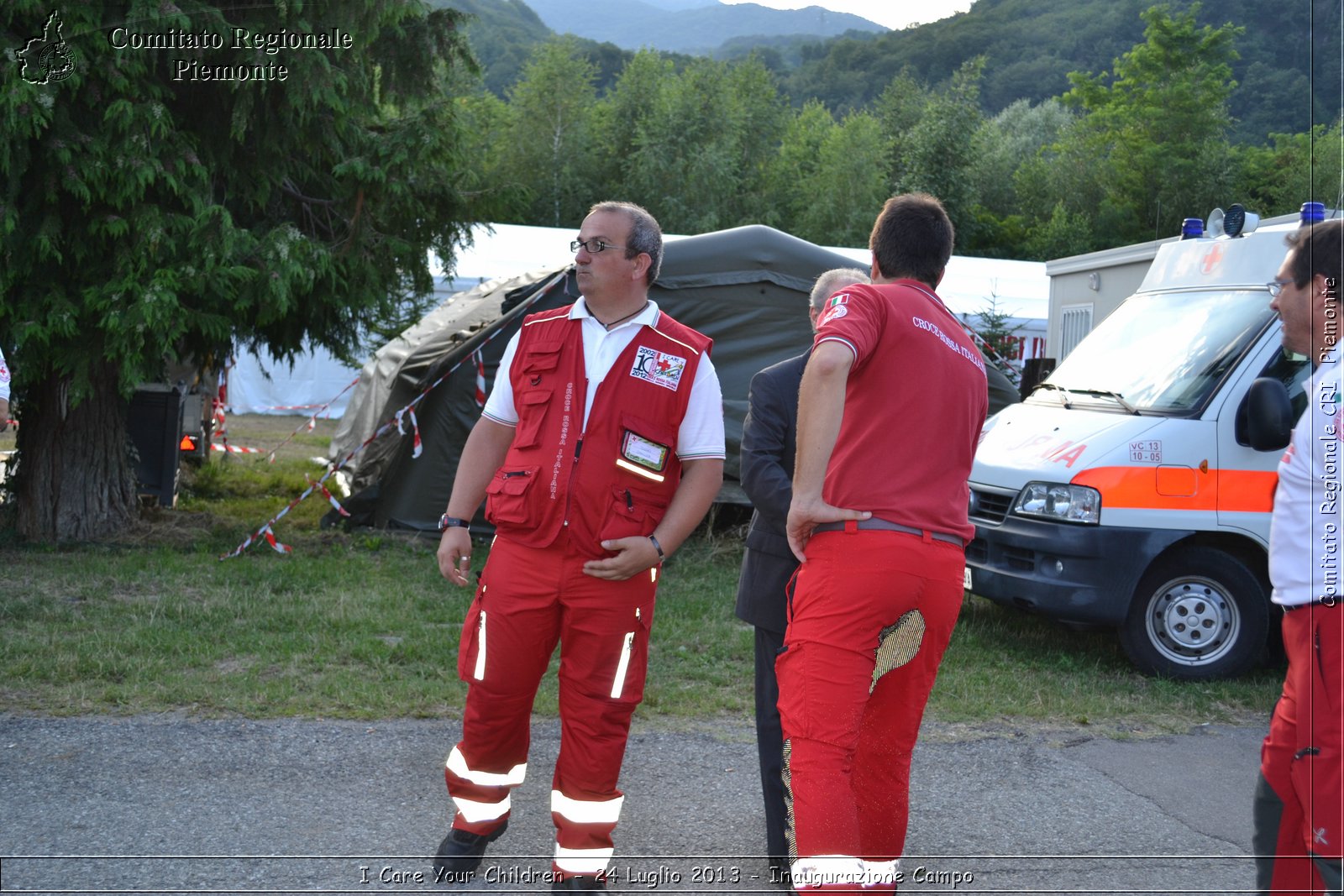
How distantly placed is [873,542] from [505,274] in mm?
18813

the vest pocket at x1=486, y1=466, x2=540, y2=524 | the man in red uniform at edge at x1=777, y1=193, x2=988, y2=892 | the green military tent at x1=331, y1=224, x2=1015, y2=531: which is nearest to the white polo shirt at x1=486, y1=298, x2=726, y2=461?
the vest pocket at x1=486, y1=466, x2=540, y2=524

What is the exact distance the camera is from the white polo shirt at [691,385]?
366cm

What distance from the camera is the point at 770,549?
3896mm

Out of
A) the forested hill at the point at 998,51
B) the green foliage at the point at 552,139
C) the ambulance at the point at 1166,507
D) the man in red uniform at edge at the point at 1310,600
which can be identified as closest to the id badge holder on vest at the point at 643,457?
the man in red uniform at edge at the point at 1310,600

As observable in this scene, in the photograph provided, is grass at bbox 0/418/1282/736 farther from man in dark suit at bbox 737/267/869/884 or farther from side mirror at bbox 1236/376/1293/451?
side mirror at bbox 1236/376/1293/451

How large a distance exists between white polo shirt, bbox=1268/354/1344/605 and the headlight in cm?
370

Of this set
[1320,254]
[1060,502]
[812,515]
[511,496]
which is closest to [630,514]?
[511,496]

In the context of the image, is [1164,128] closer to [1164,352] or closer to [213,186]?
[1164,352]

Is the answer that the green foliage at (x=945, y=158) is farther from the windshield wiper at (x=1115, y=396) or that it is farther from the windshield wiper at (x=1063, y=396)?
the windshield wiper at (x=1115, y=396)

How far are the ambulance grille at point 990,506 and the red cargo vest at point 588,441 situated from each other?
369 centimetres

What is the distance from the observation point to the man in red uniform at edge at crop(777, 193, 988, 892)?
3.00 metres

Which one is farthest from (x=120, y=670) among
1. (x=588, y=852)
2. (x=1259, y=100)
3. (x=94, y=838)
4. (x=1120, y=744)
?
(x=1259, y=100)

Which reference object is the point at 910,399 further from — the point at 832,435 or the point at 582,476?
the point at 582,476

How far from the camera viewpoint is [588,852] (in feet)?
11.7
